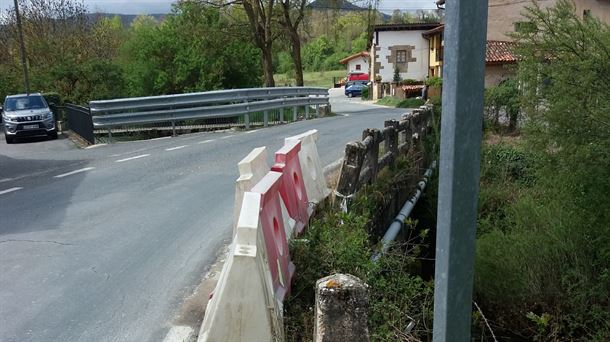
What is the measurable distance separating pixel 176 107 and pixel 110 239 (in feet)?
35.5

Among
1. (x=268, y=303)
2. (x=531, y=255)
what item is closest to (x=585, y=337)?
(x=531, y=255)

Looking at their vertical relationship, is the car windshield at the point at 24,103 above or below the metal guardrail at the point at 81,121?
above

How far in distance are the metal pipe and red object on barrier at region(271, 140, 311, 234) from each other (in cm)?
79

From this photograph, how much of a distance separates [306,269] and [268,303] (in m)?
1.09

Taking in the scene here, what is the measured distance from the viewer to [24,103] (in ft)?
70.8

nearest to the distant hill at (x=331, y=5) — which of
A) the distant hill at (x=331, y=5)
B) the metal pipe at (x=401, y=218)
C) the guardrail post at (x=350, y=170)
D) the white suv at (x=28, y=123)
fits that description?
the distant hill at (x=331, y=5)

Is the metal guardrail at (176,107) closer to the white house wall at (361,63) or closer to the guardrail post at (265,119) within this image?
the guardrail post at (265,119)

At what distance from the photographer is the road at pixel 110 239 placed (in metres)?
4.54

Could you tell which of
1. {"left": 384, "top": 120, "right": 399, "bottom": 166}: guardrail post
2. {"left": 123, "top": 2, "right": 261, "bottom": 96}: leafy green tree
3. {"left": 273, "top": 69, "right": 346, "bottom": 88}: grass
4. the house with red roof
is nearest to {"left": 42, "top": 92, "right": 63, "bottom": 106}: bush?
{"left": 123, "top": 2, "right": 261, "bottom": 96}: leafy green tree

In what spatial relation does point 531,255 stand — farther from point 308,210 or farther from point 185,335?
point 185,335

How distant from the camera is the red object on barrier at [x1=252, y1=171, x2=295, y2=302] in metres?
4.09

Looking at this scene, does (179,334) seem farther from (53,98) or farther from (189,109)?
(53,98)

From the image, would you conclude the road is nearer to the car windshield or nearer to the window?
the car windshield

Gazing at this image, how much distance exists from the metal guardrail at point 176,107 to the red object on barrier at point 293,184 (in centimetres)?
1097
